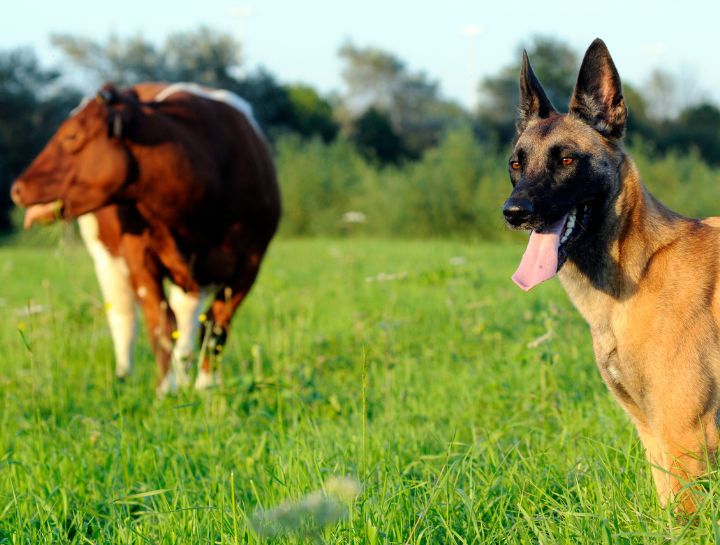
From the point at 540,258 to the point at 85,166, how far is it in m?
4.07

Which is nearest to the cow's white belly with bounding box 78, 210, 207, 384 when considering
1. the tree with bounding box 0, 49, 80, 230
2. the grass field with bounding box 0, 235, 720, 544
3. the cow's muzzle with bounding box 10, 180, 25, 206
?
the grass field with bounding box 0, 235, 720, 544

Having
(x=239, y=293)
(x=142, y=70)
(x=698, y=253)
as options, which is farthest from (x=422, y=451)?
(x=142, y=70)

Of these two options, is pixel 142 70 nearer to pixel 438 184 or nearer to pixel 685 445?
pixel 438 184

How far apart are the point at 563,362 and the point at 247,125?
12.1 ft

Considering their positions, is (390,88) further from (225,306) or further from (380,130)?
(225,306)

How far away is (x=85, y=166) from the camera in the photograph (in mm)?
6344

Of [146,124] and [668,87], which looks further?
[668,87]

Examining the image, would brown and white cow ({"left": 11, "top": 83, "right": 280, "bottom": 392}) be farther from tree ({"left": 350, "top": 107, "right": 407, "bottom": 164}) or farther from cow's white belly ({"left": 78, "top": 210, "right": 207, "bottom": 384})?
tree ({"left": 350, "top": 107, "right": 407, "bottom": 164})

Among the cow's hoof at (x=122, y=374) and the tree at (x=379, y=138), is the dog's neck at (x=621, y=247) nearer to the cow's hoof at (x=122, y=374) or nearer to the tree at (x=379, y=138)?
the cow's hoof at (x=122, y=374)

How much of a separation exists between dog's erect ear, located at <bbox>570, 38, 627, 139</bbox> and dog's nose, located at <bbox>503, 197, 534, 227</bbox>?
577mm

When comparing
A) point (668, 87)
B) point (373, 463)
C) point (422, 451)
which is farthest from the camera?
point (668, 87)

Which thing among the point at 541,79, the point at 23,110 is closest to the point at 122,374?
the point at 23,110

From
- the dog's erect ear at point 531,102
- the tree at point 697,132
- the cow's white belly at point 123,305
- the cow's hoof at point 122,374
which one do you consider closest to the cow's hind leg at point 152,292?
the cow's white belly at point 123,305

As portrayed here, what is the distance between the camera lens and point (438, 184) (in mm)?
27484
